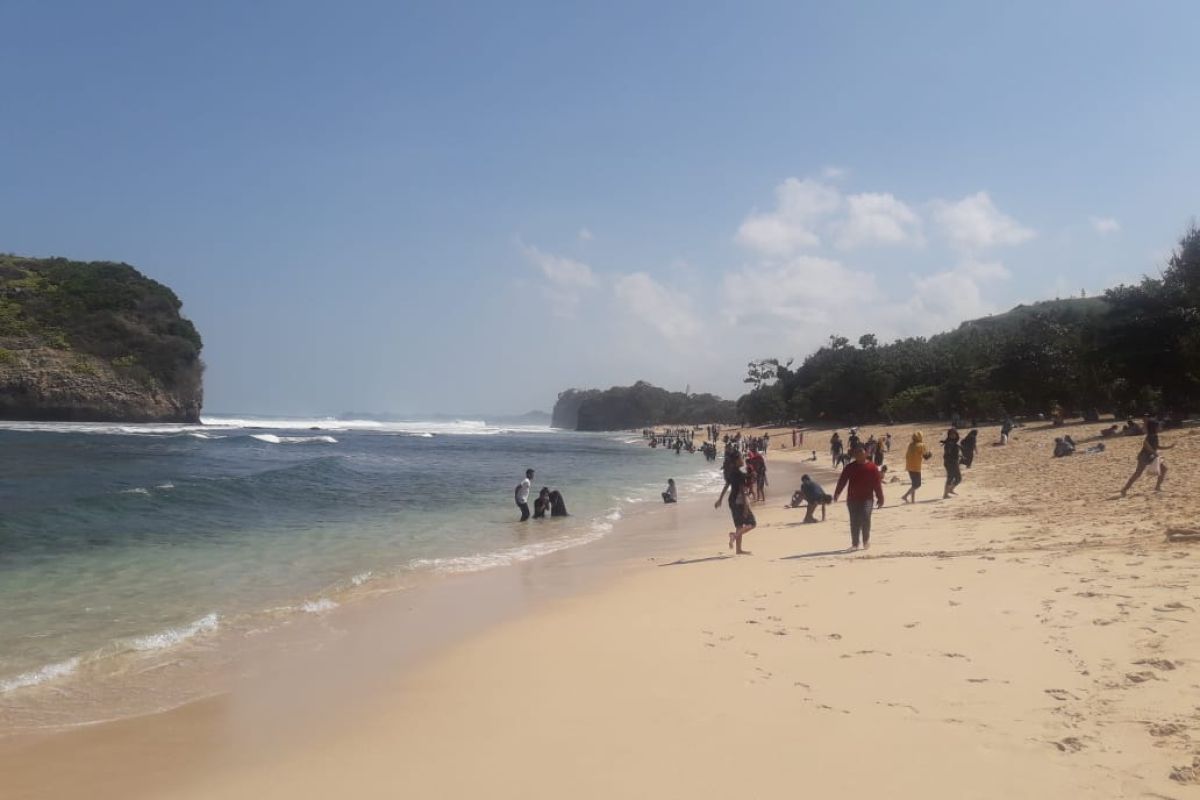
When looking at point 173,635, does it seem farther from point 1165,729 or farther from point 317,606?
point 1165,729

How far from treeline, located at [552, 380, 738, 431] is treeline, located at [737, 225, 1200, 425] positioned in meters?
80.0

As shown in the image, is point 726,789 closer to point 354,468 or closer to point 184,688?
point 184,688

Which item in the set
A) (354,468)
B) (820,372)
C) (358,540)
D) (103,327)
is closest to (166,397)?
(103,327)

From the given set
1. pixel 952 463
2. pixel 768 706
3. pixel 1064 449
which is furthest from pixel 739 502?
pixel 1064 449

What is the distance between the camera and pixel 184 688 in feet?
20.4

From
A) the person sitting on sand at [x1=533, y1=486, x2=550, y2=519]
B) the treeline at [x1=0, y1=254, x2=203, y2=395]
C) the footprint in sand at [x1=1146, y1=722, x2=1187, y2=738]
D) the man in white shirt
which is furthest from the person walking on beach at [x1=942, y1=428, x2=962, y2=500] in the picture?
the treeline at [x1=0, y1=254, x2=203, y2=395]

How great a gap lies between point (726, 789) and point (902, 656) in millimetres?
2459

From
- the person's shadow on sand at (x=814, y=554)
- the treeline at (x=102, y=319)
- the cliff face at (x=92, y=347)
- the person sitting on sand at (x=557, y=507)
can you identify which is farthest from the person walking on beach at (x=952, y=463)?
the treeline at (x=102, y=319)

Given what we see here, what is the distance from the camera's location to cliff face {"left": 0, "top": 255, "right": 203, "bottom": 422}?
73812 mm

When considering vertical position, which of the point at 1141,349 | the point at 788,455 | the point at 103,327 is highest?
the point at 103,327

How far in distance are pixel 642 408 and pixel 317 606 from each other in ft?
536

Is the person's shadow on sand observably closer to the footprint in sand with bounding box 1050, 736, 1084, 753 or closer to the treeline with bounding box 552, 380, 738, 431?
the footprint in sand with bounding box 1050, 736, 1084, 753

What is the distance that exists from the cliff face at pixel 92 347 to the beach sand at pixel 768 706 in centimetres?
8612

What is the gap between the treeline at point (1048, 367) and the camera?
31219 mm
